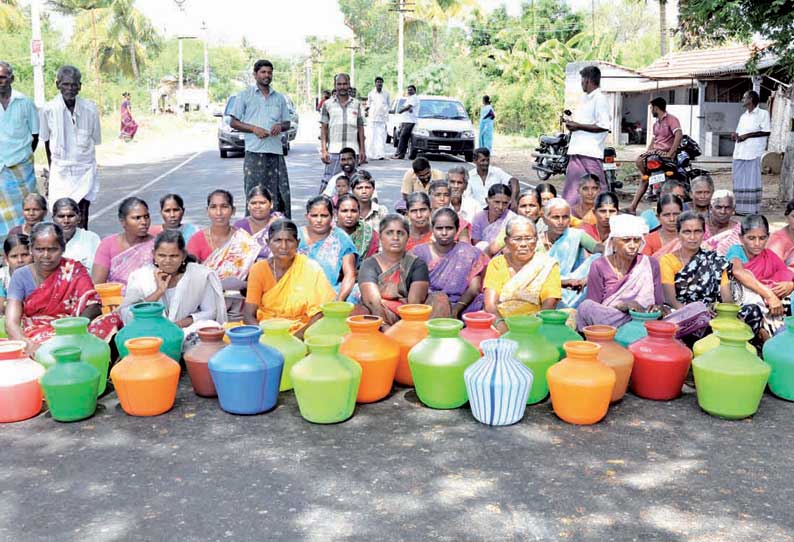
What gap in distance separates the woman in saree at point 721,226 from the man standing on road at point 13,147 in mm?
5522

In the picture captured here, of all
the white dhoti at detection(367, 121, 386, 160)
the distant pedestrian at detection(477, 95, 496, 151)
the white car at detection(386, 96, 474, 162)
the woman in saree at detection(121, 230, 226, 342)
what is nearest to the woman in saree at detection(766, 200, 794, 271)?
the woman in saree at detection(121, 230, 226, 342)

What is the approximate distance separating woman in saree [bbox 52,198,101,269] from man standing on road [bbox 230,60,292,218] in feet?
8.02

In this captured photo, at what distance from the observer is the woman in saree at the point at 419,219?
6.07 metres

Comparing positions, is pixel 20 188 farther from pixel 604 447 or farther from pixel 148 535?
pixel 604 447

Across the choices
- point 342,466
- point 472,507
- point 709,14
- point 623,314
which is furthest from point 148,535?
point 709,14

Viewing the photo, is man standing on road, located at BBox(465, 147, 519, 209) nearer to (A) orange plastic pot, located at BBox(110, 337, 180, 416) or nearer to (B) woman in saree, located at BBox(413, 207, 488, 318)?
(B) woman in saree, located at BBox(413, 207, 488, 318)

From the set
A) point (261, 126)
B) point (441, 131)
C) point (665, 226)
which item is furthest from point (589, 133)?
point (441, 131)

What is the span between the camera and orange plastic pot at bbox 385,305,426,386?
14.9 ft

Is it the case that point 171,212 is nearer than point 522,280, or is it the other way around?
point 522,280

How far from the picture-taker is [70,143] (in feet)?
24.2

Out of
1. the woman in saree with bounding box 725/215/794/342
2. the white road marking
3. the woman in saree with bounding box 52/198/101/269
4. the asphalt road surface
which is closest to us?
the asphalt road surface

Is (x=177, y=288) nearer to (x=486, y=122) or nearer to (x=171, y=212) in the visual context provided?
(x=171, y=212)

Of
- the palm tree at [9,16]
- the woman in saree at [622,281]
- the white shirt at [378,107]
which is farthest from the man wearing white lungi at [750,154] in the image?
the palm tree at [9,16]

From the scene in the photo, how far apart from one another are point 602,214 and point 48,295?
3.79 metres
